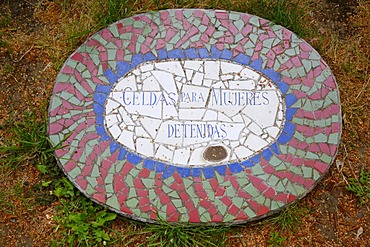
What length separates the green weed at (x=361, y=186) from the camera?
107 inches

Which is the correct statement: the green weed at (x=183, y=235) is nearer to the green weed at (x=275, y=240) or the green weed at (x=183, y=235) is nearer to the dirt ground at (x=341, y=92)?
the dirt ground at (x=341, y=92)

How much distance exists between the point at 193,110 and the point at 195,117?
1.7 inches

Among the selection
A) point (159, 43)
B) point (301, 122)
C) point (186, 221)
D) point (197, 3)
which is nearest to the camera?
point (186, 221)

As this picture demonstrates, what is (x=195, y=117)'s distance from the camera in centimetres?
275

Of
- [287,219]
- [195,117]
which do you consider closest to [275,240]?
[287,219]

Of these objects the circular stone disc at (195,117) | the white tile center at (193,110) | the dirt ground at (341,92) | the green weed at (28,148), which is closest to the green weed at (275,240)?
the dirt ground at (341,92)

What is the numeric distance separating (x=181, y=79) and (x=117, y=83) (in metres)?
0.34

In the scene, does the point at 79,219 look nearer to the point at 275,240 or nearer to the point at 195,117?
the point at 195,117

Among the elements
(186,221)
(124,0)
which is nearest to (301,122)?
(186,221)

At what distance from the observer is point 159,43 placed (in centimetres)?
298

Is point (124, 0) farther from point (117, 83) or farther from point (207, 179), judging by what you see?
point (207, 179)

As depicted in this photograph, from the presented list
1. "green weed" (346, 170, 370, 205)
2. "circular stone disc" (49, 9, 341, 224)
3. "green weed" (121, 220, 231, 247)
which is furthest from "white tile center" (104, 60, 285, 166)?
"green weed" (346, 170, 370, 205)

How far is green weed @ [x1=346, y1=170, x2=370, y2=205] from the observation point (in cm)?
273

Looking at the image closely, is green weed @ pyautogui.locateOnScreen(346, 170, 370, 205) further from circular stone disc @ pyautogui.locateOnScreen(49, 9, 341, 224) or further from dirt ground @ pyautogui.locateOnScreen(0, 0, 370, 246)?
circular stone disc @ pyautogui.locateOnScreen(49, 9, 341, 224)
